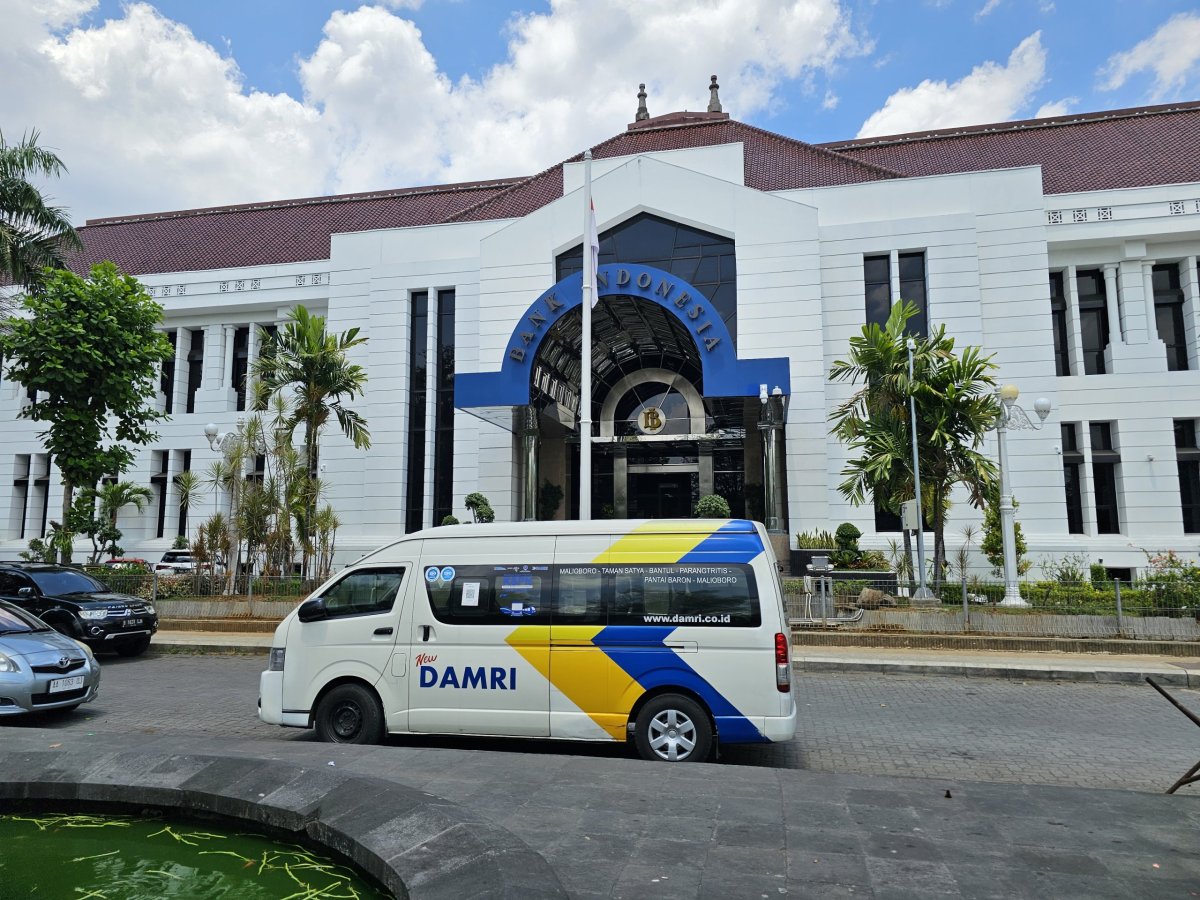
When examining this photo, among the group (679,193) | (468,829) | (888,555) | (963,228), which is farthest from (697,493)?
(468,829)

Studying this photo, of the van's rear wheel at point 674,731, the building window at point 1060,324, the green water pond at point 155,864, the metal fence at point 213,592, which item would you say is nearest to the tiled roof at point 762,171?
the building window at point 1060,324

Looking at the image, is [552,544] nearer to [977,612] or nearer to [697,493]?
[977,612]

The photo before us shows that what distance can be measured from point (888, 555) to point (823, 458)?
358cm

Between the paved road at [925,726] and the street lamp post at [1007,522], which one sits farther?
the street lamp post at [1007,522]

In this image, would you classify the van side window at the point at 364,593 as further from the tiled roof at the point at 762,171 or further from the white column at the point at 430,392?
the tiled roof at the point at 762,171

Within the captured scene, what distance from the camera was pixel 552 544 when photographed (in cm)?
762

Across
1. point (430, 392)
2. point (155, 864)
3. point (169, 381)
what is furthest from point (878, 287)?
point (169, 381)

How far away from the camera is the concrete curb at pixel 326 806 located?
12.4 feet

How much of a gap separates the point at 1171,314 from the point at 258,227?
40.1 metres

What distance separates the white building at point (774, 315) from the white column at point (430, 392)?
0.12m

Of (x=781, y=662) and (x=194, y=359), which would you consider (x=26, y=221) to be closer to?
(x=194, y=359)

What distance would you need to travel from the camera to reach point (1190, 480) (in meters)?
27.4

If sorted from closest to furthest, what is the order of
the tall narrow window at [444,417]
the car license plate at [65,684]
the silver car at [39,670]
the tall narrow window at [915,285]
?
the silver car at [39,670] → the car license plate at [65,684] → the tall narrow window at [915,285] → the tall narrow window at [444,417]

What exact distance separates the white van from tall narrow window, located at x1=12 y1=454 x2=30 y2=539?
38079mm
